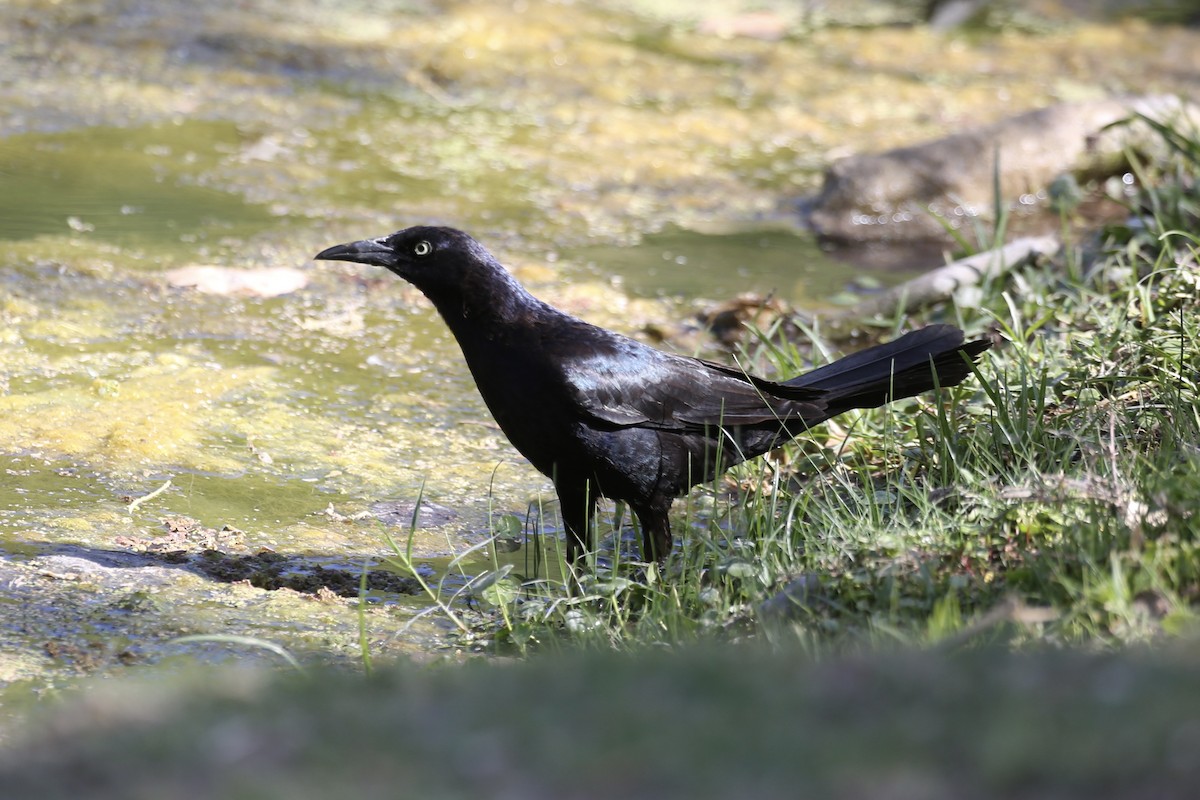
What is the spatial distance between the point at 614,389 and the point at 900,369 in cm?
86

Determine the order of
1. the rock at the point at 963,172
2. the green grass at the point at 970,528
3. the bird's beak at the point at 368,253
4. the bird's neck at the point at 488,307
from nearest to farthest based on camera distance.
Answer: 1. the green grass at the point at 970,528
2. the bird's neck at the point at 488,307
3. the bird's beak at the point at 368,253
4. the rock at the point at 963,172

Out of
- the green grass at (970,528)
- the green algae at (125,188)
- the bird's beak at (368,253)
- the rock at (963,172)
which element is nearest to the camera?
the green grass at (970,528)

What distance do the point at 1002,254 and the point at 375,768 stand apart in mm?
4528

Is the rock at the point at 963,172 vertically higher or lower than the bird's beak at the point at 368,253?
higher

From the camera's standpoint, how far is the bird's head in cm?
406

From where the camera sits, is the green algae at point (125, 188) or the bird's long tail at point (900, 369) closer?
the bird's long tail at point (900, 369)

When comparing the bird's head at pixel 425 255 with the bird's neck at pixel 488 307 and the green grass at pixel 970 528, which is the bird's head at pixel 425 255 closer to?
the bird's neck at pixel 488 307

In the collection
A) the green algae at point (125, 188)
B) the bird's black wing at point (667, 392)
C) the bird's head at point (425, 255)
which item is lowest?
the bird's black wing at point (667, 392)

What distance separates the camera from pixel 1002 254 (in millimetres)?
5695

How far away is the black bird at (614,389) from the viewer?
383 cm

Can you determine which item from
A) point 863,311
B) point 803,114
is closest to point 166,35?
point 803,114

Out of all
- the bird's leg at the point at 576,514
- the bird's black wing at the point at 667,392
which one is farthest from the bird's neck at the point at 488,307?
the bird's leg at the point at 576,514

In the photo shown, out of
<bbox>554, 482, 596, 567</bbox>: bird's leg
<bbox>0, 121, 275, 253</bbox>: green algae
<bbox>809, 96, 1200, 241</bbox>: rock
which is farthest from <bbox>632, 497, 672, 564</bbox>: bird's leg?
<bbox>809, 96, 1200, 241</bbox>: rock

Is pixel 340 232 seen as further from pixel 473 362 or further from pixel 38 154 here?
pixel 473 362
